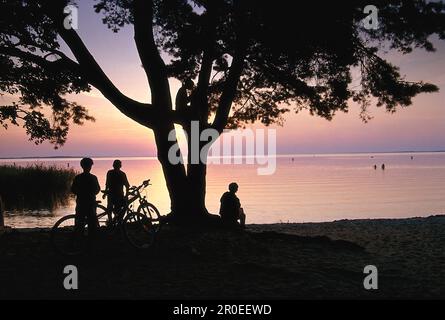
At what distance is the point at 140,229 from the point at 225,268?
105 inches

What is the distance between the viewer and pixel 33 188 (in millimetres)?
39156

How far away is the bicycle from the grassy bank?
972 inches

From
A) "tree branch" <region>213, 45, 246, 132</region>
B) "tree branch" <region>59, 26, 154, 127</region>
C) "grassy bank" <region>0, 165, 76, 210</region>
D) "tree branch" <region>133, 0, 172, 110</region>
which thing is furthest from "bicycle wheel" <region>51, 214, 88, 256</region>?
"grassy bank" <region>0, 165, 76, 210</region>

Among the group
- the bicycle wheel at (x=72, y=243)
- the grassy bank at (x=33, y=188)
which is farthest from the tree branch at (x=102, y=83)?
the grassy bank at (x=33, y=188)

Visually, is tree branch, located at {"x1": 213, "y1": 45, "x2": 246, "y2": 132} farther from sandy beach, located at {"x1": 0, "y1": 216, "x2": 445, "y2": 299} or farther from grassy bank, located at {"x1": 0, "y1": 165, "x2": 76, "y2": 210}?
grassy bank, located at {"x1": 0, "y1": 165, "x2": 76, "y2": 210}

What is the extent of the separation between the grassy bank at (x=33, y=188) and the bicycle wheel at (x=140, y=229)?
2484 cm

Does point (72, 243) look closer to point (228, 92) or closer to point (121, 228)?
point (121, 228)

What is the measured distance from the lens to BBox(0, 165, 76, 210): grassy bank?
35.3m

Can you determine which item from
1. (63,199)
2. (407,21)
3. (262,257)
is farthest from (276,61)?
(63,199)

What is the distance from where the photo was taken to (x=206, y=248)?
1105 centimetres

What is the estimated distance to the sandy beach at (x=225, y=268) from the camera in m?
8.27

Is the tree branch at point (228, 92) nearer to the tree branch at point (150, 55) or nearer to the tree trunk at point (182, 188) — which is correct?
the tree trunk at point (182, 188)
